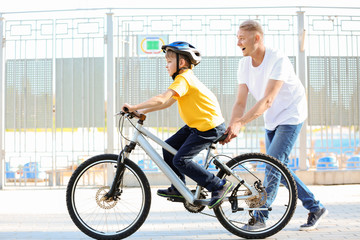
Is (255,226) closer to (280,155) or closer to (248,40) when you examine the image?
(280,155)

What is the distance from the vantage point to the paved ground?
4.58 m

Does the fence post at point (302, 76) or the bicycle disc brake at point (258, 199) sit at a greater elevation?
the fence post at point (302, 76)

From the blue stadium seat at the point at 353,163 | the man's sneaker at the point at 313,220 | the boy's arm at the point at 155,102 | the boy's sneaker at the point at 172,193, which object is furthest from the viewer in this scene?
the blue stadium seat at the point at 353,163

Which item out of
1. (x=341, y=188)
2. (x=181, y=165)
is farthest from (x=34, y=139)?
(x=181, y=165)

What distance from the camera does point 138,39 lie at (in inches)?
355

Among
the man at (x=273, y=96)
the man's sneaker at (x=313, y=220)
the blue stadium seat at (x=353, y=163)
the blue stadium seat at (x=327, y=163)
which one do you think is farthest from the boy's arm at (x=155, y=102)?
the blue stadium seat at (x=353, y=163)

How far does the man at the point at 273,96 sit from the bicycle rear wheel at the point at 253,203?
4cm

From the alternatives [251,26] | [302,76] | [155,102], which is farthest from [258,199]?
[302,76]

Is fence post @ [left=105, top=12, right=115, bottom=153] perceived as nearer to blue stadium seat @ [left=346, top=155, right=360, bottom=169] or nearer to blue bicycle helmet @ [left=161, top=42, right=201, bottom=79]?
blue stadium seat @ [left=346, top=155, right=360, bottom=169]

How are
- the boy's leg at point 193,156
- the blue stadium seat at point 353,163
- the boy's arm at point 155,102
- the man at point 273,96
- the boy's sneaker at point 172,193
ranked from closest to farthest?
the boy's arm at point 155,102 → the boy's leg at point 193,156 → the boy's sneaker at point 172,193 → the man at point 273,96 → the blue stadium seat at point 353,163

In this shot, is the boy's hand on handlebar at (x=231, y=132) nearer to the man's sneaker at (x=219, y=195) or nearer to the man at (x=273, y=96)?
the man at (x=273, y=96)

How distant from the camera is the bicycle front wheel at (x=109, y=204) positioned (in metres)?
4.19

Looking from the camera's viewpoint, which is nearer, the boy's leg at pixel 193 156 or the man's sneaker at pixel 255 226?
the boy's leg at pixel 193 156

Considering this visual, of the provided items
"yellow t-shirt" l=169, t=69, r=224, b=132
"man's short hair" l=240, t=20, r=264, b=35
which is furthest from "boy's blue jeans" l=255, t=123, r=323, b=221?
"man's short hair" l=240, t=20, r=264, b=35
